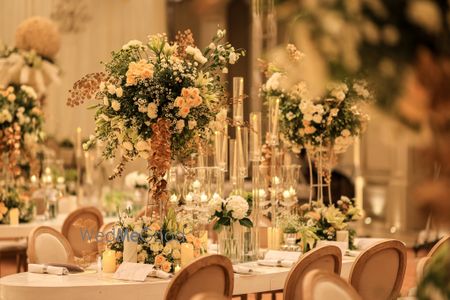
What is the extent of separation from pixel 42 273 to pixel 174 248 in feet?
2.54

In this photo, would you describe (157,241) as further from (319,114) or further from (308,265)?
(319,114)

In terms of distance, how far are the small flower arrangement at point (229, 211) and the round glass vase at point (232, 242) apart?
0.06m

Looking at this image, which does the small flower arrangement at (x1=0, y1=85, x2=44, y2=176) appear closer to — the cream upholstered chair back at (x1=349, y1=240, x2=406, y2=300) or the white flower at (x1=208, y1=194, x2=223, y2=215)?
the white flower at (x1=208, y1=194, x2=223, y2=215)

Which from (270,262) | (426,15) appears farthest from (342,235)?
(426,15)

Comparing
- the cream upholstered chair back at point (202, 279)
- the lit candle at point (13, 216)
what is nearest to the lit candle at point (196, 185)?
the cream upholstered chair back at point (202, 279)

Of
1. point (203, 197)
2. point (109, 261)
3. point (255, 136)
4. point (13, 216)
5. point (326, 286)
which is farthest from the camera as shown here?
point (13, 216)

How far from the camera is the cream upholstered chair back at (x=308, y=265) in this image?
16.4 feet

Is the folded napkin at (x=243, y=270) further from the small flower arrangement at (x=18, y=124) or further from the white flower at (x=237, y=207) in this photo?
the small flower arrangement at (x=18, y=124)

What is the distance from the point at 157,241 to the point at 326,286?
202 centimetres

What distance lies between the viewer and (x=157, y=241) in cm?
543

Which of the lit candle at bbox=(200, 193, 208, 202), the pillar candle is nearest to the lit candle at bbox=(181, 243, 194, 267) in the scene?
the lit candle at bbox=(200, 193, 208, 202)

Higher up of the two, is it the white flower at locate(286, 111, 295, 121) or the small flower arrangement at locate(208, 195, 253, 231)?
the white flower at locate(286, 111, 295, 121)

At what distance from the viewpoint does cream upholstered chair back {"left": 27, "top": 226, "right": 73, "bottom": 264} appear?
6.14 m

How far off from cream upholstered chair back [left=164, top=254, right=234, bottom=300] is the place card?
22.5 inches
